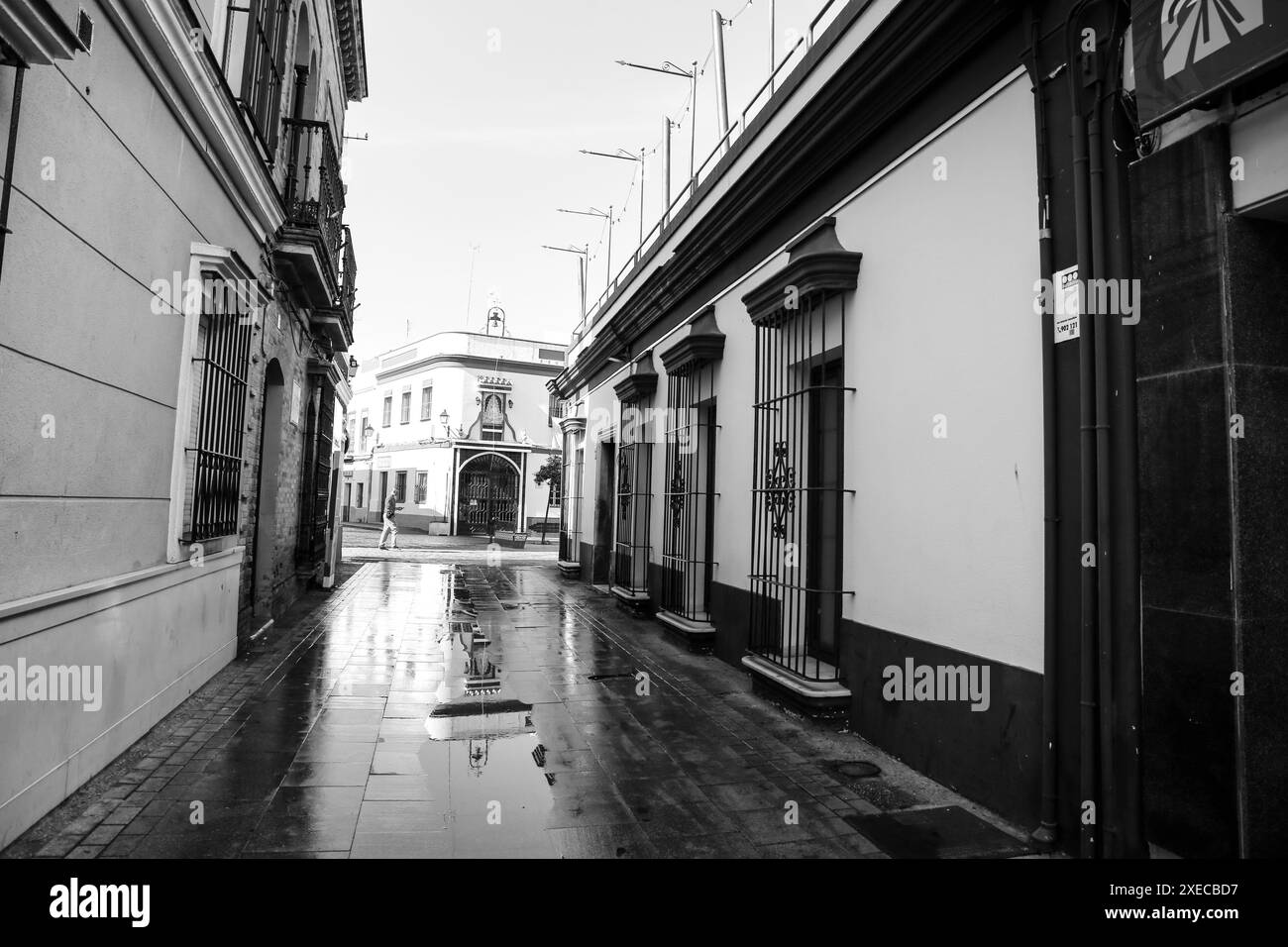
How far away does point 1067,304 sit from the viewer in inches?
122

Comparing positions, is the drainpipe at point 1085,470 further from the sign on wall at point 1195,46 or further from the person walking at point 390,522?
the person walking at point 390,522

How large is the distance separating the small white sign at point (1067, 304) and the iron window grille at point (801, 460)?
1.74 m

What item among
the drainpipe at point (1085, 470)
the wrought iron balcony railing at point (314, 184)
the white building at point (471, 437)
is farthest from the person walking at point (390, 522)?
the drainpipe at point (1085, 470)

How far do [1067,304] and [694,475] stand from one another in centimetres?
475

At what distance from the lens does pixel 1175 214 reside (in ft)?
9.01

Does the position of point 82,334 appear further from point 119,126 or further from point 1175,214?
point 1175,214

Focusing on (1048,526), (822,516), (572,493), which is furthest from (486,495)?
(1048,526)

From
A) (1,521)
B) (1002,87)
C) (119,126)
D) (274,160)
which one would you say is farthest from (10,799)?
(274,160)

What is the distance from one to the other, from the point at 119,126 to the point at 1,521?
2.05 meters

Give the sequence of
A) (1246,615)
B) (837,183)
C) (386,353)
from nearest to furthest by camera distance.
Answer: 1. (1246,615)
2. (837,183)
3. (386,353)

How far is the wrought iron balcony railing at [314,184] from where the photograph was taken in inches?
305

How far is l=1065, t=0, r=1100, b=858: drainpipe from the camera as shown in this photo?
9.40 feet

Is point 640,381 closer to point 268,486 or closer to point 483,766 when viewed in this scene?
point 268,486

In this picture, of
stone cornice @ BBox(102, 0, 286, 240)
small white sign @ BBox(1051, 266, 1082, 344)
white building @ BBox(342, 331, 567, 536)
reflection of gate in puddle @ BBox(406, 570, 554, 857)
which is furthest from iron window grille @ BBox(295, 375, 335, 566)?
white building @ BBox(342, 331, 567, 536)
